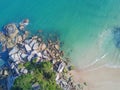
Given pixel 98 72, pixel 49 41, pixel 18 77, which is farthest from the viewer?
pixel 49 41

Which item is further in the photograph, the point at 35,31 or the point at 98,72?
the point at 35,31

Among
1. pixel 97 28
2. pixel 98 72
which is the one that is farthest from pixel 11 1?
pixel 98 72

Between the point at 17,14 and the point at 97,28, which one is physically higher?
the point at 17,14

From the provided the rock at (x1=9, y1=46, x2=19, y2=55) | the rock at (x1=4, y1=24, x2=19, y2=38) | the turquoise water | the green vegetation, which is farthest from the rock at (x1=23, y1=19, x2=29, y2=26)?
the green vegetation

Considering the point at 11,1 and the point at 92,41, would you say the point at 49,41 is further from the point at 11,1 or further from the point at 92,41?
the point at 11,1

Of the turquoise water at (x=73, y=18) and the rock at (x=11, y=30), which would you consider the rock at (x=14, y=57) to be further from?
A: the turquoise water at (x=73, y=18)

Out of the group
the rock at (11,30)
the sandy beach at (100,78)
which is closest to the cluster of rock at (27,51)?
the rock at (11,30)

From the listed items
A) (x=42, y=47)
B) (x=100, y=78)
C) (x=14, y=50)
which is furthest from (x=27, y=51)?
(x=100, y=78)

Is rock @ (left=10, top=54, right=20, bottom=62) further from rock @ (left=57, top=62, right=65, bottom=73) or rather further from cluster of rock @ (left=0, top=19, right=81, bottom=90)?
rock @ (left=57, top=62, right=65, bottom=73)
